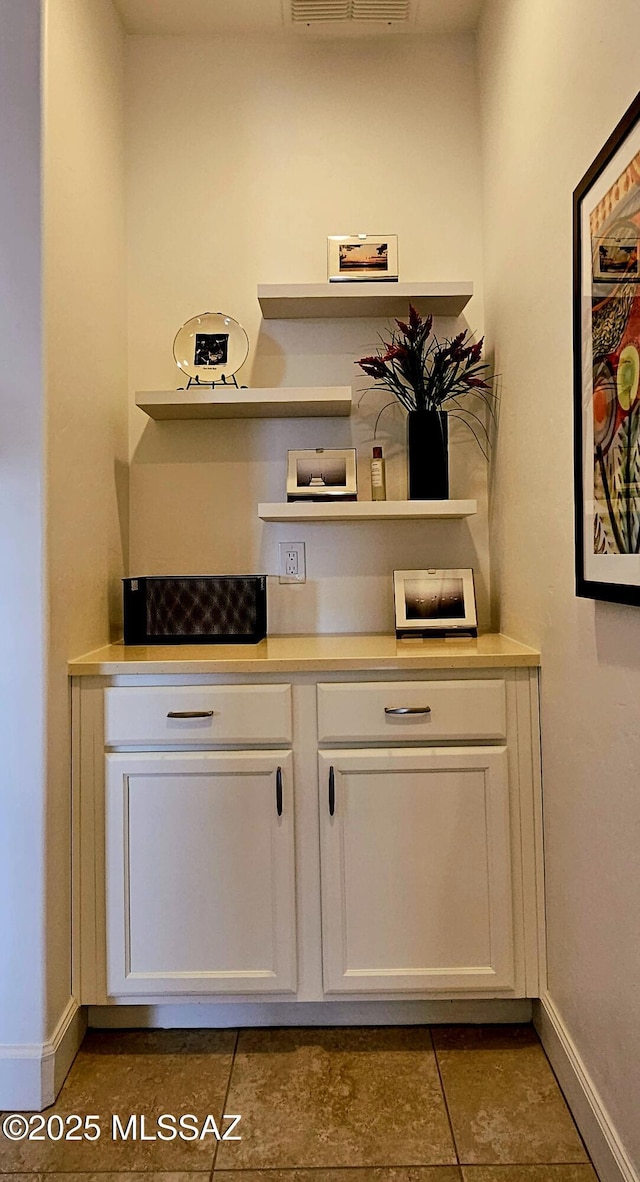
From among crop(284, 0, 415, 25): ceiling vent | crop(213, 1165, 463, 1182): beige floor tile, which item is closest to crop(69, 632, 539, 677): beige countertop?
crop(213, 1165, 463, 1182): beige floor tile

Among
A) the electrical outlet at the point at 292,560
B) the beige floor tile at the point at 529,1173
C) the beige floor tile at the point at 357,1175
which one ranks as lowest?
the beige floor tile at the point at 357,1175

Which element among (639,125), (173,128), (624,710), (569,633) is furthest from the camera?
(173,128)

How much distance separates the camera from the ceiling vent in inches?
83.7

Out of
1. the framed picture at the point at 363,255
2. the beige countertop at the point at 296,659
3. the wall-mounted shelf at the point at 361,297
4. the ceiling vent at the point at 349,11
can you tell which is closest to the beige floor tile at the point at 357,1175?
the beige countertop at the point at 296,659

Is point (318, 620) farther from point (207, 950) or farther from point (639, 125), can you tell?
point (639, 125)

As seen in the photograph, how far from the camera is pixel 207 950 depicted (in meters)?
1.71

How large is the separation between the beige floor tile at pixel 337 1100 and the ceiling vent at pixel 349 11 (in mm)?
2748

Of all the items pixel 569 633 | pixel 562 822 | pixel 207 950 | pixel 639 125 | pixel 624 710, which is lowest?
pixel 207 950

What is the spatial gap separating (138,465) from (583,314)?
4.59 ft

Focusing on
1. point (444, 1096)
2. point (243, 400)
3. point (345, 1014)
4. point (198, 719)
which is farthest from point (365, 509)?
point (444, 1096)

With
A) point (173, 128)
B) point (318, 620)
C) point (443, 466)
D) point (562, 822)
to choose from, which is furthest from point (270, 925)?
point (173, 128)

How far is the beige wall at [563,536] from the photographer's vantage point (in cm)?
124

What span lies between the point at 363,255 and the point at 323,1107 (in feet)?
7.05

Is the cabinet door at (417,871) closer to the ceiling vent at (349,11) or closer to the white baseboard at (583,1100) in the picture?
the white baseboard at (583,1100)
